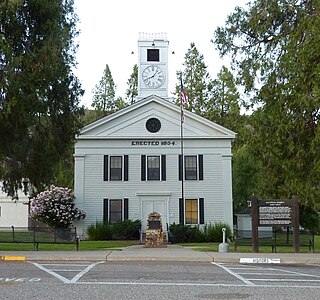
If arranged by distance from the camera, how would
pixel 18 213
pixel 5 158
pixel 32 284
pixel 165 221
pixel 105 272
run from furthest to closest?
1. pixel 18 213
2. pixel 165 221
3. pixel 5 158
4. pixel 105 272
5. pixel 32 284

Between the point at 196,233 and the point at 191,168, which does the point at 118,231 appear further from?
the point at 191,168

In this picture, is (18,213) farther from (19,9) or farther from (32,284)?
(32,284)

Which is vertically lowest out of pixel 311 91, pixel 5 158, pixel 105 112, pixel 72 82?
pixel 5 158

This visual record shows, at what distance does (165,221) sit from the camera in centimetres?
3625

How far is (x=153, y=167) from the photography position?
3697 centimetres

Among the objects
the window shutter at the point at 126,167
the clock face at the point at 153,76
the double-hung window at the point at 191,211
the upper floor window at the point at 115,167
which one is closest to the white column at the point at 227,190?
the double-hung window at the point at 191,211

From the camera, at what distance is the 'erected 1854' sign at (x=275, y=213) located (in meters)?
21.8

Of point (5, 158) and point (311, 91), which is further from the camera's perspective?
point (5, 158)

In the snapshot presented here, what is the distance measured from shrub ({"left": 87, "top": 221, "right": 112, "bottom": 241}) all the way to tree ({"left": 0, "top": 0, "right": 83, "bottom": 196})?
11.4 meters

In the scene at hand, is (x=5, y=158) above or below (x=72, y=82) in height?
below

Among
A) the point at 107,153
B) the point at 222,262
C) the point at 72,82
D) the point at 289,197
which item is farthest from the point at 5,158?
the point at 107,153

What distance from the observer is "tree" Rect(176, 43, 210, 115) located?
57806mm

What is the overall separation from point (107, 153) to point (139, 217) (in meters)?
4.75

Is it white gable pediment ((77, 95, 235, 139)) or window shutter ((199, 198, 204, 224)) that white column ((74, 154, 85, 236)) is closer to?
white gable pediment ((77, 95, 235, 139))
